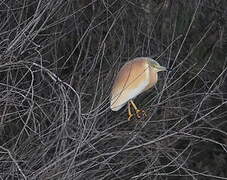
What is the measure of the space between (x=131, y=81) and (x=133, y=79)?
1 cm

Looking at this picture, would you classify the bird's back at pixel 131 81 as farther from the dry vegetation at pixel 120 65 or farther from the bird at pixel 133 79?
the dry vegetation at pixel 120 65

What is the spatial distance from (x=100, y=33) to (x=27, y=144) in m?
0.97

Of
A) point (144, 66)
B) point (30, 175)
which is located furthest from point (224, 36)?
point (30, 175)

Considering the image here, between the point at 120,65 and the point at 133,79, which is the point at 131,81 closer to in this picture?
the point at 133,79

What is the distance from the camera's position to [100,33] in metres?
2.86

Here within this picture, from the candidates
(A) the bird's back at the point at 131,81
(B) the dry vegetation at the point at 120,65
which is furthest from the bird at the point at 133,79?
(B) the dry vegetation at the point at 120,65

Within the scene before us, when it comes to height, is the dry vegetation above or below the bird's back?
below

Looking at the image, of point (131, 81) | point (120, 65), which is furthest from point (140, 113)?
point (120, 65)

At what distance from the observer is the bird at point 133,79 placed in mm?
1962

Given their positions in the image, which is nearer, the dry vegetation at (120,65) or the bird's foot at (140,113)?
the bird's foot at (140,113)

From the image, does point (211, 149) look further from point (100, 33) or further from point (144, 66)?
point (144, 66)

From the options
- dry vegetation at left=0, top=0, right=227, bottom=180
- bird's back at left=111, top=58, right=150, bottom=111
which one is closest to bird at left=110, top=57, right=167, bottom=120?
bird's back at left=111, top=58, right=150, bottom=111

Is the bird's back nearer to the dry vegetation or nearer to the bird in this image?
the bird

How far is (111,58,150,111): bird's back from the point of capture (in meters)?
1.96
